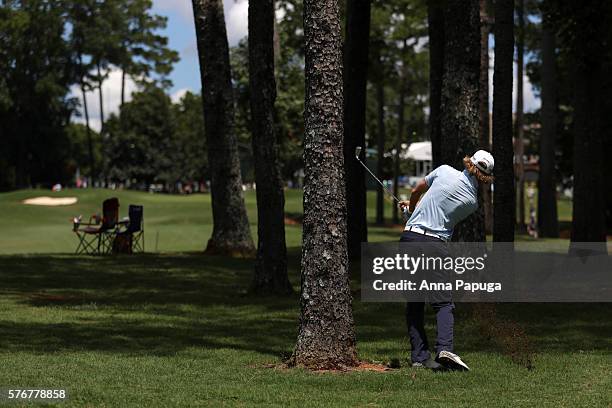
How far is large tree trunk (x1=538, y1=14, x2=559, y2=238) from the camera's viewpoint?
1380 inches

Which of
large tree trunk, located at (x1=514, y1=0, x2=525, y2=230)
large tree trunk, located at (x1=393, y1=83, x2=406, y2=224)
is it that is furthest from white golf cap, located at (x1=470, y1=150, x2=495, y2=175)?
large tree trunk, located at (x1=393, y1=83, x2=406, y2=224)

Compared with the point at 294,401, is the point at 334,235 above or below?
above

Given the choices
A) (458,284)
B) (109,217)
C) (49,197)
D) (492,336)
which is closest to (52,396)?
(492,336)

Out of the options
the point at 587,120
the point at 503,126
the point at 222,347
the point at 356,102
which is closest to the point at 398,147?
the point at 356,102

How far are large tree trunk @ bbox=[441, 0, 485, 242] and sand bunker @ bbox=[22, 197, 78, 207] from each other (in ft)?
153

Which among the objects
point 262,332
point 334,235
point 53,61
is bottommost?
point 262,332

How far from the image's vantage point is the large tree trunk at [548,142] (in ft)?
115

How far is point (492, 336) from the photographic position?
42.0 feet

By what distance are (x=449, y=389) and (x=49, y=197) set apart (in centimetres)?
5586

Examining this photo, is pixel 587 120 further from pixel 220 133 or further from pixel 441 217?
pixel 441 217

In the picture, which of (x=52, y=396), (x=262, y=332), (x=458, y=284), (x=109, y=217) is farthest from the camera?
(x=109, y=217)

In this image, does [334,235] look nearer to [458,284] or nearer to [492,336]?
[492,336]

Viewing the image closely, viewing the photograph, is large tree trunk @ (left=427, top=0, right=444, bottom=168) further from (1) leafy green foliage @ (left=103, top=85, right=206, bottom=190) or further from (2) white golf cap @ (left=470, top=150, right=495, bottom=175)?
(1) leafy green foliage @ (left=103, top=85, right=206, bottom=190)

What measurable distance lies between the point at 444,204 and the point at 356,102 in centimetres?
1325
